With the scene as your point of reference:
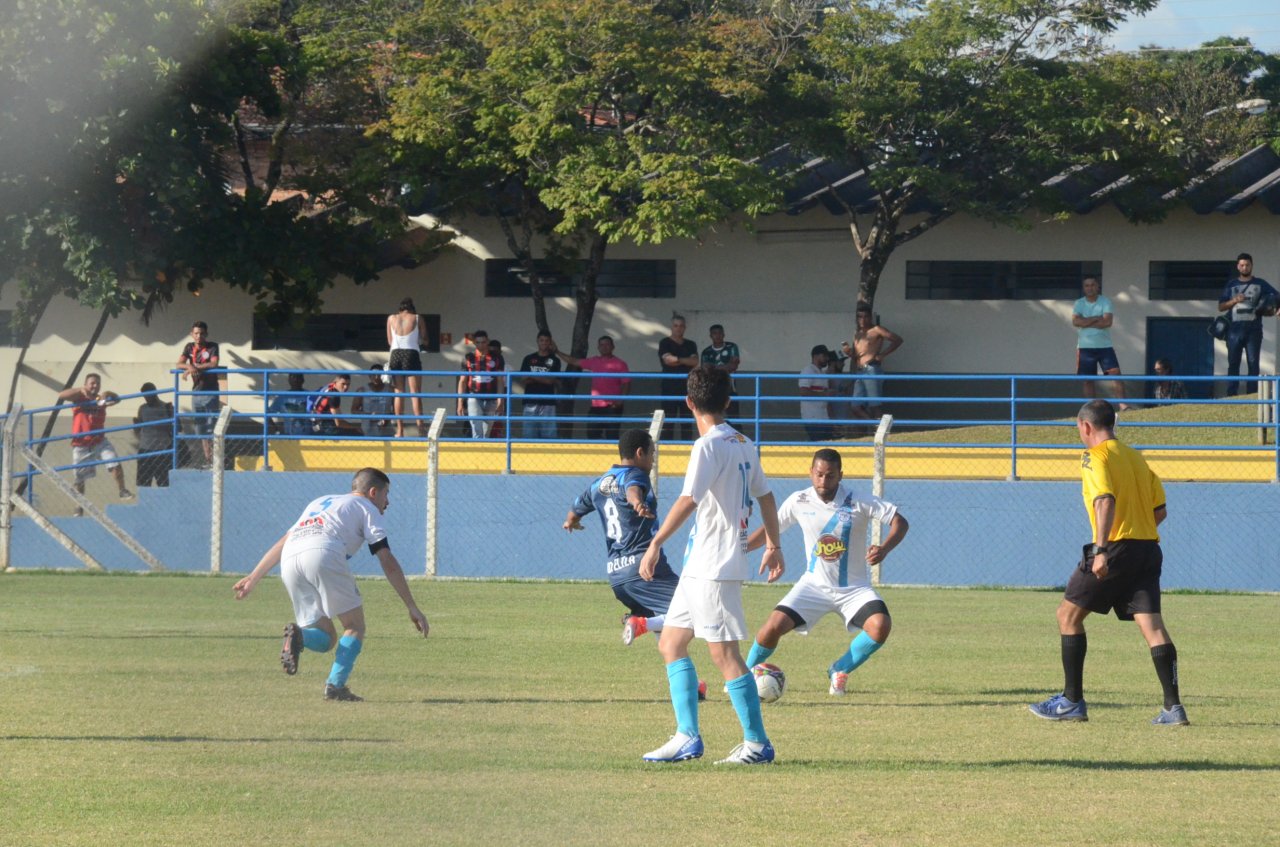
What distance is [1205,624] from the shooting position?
14.9 metres

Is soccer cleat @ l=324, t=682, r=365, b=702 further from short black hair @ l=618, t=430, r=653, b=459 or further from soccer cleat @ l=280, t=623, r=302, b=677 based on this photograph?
short black hair @ l=618, t=430, r=653, b=459

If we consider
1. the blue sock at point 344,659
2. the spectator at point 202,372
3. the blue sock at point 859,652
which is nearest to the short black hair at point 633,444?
the blue sock at point 859,652

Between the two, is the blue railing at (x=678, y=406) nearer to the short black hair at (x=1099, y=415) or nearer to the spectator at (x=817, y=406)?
the spectator at (x=817, y=406)

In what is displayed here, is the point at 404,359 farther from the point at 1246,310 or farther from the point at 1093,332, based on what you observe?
the point at 1246,310

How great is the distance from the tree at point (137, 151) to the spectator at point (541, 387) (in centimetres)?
462

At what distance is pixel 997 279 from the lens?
26.7 m

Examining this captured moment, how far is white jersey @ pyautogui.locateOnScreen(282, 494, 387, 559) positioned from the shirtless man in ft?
44.9

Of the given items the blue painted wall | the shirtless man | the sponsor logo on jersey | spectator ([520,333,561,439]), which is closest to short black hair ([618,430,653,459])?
the sponsor logo on jersey

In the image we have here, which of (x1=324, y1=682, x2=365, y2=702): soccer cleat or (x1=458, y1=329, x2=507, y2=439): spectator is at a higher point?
(x1=458, y1=329, x2=507, y2=439): spectator

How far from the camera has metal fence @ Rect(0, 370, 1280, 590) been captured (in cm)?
1961

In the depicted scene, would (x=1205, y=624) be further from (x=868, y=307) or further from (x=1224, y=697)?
(x=868, y=307)

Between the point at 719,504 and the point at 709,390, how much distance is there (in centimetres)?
52

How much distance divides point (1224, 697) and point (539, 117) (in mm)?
15202

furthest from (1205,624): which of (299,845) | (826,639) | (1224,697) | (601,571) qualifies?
(299,845)
